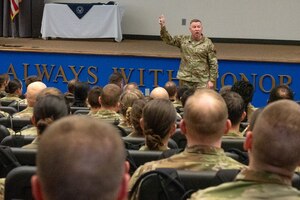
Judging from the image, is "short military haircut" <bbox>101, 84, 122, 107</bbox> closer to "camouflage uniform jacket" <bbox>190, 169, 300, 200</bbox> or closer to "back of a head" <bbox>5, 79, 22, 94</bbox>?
"back of a head" <bbox>5, 79, 22, 94</bbox>

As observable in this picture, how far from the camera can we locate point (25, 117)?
4.21 m

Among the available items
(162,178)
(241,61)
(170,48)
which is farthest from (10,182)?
(170,48)

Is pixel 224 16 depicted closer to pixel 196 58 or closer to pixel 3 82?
pixel 196 58

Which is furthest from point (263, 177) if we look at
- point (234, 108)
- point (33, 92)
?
point (33, 92)

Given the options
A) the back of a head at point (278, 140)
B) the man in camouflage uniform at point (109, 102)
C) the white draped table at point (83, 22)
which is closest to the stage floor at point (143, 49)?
the white draped table at point (83, 22)

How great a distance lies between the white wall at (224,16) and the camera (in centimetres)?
1181

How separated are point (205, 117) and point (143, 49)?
748cm

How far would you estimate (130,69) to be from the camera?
9.02 metres

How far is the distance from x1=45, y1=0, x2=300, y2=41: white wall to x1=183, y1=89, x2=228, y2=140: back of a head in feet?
31.8

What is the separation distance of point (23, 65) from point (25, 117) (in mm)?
5426

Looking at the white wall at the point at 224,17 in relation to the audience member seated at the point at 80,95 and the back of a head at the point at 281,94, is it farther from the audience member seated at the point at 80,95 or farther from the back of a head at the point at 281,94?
the back of a head at the point at 281,94

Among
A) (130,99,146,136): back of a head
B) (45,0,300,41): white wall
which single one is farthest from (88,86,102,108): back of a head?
(45,0,300,41): white wall

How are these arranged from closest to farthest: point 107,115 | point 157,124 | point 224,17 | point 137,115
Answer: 1. point 157,124
2. point 137,115
3. point 107,115
4. point 224,17

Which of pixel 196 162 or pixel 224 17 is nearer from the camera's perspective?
pixel 196 162
